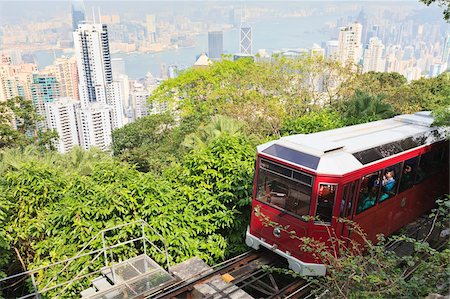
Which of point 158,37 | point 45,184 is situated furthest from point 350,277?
point 158,37

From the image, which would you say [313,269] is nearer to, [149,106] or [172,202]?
[172,202]

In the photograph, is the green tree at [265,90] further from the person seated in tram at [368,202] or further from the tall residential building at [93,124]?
the tall residential building at [93,124]

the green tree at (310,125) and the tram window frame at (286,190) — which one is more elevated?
the tram window frame at (286,190)

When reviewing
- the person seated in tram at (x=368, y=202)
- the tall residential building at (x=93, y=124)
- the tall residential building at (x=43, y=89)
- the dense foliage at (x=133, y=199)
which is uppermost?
the person seated in tram at (x=368, y=202)

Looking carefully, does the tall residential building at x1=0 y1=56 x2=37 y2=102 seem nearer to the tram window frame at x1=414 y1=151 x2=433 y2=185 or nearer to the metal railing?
the metal railing

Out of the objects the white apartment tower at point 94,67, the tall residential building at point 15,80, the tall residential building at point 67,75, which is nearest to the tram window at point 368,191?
the tall residential building at point 15,80

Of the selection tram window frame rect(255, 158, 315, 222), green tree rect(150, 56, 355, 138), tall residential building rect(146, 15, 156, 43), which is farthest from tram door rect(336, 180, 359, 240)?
tall residential building rect(146, 15, 156, 43)
